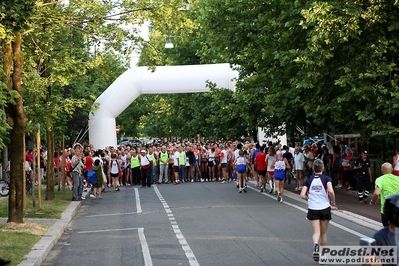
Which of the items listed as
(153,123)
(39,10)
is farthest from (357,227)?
(153,123)

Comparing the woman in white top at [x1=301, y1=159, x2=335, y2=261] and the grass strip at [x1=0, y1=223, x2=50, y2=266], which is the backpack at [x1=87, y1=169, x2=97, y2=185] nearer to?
the grass strip at [x1=0, y1=223, x2=50, y2=266]

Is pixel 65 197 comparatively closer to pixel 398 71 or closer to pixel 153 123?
pixel 398 71

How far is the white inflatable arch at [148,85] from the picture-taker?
125ft

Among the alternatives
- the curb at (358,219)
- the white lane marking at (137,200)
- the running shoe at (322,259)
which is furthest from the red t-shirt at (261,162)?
the running shoe at (322,259)

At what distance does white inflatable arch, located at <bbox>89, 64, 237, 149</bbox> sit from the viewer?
3809 centimetres

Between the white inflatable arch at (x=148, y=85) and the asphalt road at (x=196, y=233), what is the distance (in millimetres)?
11849

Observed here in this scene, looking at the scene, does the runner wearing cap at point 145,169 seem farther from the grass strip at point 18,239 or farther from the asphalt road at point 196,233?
the grass strip at point 18,239

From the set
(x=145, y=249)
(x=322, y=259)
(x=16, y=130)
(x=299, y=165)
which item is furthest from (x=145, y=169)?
(x=322, y=259)

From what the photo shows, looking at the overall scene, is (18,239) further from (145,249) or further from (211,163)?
(211,163)

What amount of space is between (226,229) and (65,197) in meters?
13.5

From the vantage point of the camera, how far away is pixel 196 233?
1692 centimetres

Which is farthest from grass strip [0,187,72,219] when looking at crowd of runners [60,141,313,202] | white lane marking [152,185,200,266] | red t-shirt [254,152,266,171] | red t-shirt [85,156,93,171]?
red t-shirt [254,152,266,171]

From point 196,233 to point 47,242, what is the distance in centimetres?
313

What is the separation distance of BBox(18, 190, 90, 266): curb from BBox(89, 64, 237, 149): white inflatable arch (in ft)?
49.8
